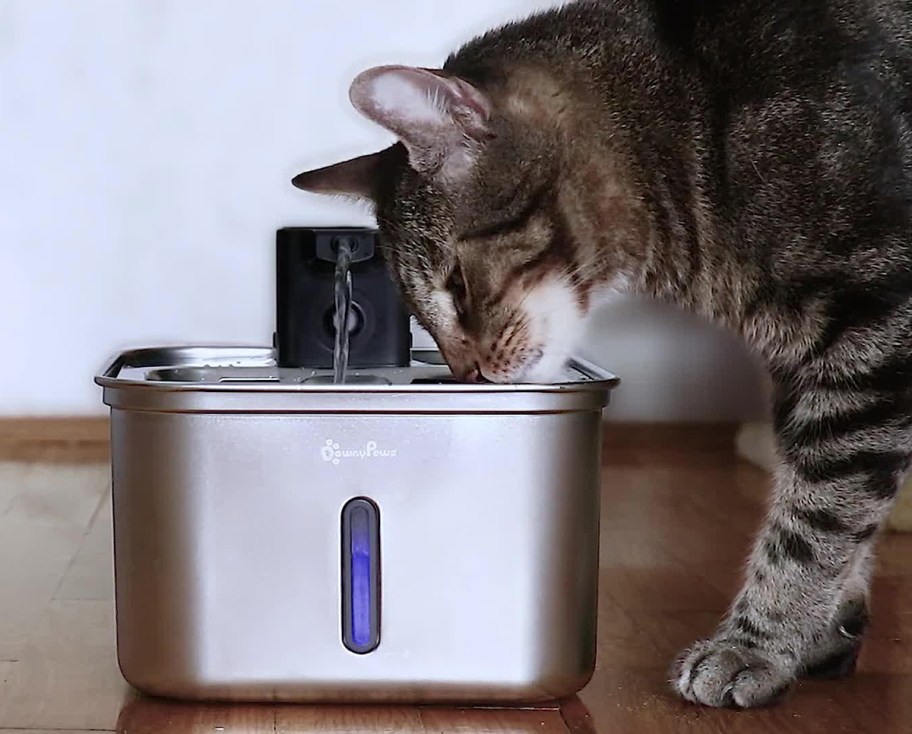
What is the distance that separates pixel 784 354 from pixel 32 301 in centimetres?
142

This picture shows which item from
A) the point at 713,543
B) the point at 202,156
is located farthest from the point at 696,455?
the point at 202,156

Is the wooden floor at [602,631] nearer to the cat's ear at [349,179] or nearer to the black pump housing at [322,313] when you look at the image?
the black pump housing at [322,313]

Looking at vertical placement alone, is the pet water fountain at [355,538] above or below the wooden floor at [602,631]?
above

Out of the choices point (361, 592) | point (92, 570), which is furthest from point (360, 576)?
point (92, 570)

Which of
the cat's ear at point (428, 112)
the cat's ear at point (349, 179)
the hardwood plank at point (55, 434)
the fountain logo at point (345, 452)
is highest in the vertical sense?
the cat's ear at point (428, 112)

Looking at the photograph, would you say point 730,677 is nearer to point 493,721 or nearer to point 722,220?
point 493,721

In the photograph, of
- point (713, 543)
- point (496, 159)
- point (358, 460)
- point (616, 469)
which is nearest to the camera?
point (358, 460)

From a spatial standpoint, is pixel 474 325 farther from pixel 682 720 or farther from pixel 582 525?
pixel 682 720

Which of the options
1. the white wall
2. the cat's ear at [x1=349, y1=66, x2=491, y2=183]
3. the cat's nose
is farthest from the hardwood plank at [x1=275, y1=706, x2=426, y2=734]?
the white wall

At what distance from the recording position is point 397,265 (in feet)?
3.51

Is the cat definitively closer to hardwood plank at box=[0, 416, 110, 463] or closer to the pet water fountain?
the pet water fountain

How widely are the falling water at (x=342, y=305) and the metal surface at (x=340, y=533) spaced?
0.20 m

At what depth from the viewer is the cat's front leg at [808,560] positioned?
961 mm

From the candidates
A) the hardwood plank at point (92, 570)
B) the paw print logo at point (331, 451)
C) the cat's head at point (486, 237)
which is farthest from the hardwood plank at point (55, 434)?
the paw print logo at point (331, 451)
